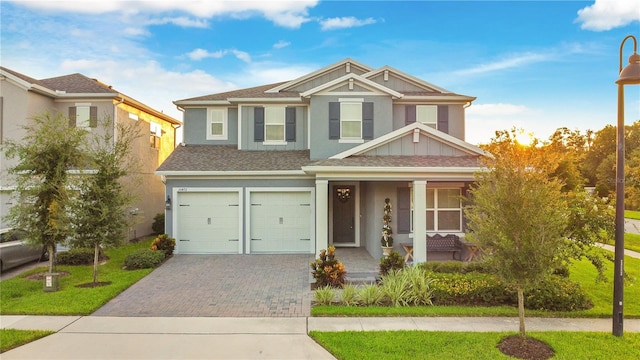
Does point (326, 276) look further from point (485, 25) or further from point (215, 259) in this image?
point (485, 25)

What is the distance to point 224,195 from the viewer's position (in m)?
13.9

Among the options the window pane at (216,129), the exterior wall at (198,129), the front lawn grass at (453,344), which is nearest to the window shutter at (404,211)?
the front lawn grass at (453,344)

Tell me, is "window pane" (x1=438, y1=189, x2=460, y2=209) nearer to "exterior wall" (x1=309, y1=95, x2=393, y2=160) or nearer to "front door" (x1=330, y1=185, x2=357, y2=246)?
"exterior wall" (x1=309, y1=95, x2=393, y2=160)

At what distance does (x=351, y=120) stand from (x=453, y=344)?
9688 mm

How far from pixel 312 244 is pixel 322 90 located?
20.0 feet

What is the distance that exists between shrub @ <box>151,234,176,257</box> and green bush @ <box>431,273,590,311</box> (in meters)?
9.47

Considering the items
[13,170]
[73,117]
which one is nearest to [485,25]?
[13,170]

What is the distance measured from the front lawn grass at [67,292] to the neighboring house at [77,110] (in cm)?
266

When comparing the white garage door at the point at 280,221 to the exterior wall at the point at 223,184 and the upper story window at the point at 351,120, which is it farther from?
the upper story window at the point at 351,120

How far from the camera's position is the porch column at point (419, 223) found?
11281 millimetres

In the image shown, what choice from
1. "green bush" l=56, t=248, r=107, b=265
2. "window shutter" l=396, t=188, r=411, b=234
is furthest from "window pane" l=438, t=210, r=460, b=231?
"green bush" l=56, t=248, r=107, b=265

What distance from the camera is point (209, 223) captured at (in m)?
13.8

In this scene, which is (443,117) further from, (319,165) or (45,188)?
(45,188)

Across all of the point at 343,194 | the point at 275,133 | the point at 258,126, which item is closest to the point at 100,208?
the point at 258,126
